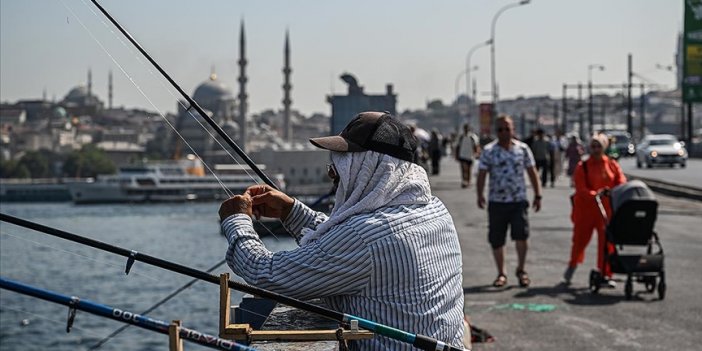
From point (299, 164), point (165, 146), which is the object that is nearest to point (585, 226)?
point (299, 164)

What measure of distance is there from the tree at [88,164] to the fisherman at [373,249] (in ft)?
447

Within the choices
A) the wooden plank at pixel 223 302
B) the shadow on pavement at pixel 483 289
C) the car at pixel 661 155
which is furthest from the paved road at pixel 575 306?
the car at pixel 661 155

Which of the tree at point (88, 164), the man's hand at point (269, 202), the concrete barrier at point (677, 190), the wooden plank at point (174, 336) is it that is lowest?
the tree at point (88, 164)

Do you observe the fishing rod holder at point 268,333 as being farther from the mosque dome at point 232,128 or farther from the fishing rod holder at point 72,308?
the mosque dome at point 232,128

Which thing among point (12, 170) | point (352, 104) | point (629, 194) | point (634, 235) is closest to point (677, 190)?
point (352, 104)

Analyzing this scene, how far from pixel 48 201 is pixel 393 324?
549 feet

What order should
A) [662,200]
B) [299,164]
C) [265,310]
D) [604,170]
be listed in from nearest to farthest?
[265,310] → [604,170] → [662,200] → [299,164]

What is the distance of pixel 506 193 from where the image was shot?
41.8 ft

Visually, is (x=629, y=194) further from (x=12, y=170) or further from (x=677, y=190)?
(x=12, y=170)

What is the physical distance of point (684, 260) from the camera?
594 inches

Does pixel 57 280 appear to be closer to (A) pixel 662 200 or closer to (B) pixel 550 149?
(B) pixel 550 149

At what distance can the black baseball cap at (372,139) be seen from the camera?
4.11 metres

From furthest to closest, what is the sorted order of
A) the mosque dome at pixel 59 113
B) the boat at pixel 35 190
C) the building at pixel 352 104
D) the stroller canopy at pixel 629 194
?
the boat at pixel 35 190 < the building at pixel 352 104 < the mosque dome at pixel 59 113 < the stroller canopy at pixel 629 194

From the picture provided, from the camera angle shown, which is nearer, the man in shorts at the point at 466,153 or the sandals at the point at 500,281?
the sandals at the point at 500,281
